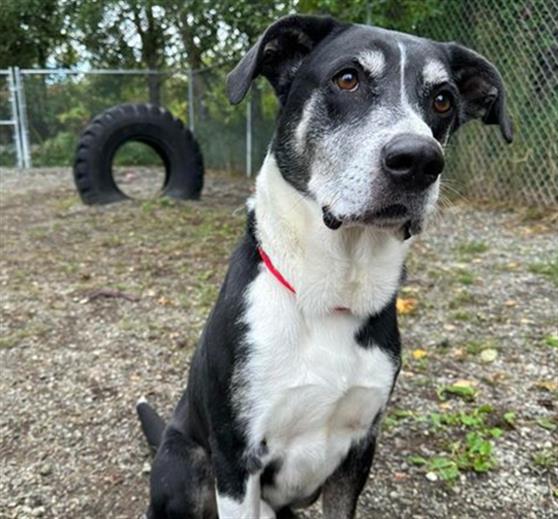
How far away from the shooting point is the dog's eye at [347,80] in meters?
1.81

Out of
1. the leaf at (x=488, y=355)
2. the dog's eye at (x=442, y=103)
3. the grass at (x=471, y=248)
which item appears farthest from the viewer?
the grass at (x=471, y=248)

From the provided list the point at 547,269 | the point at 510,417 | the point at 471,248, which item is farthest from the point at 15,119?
the point at 510,417

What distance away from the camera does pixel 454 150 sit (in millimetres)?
7594

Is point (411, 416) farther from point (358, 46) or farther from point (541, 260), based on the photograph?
point (541, 260)

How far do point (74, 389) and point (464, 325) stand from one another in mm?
2344

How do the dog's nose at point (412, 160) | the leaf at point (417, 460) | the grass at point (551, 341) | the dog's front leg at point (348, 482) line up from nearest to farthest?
1. the dog's nose at point (412, 160)
2. the dog's front leg at point (348, 482)
3. the leaf at point (417, 460)
4. the grass at point (551, 341)

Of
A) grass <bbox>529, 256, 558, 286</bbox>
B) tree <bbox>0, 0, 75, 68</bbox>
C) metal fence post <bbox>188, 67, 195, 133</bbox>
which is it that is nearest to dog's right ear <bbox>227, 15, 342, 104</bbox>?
grass <bbox>529, 256, 558, 286</bbox>

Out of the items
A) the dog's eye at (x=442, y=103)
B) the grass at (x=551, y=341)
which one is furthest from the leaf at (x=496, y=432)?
the dog's eye at (x=442, y=103)

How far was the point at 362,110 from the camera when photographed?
5.84 ft

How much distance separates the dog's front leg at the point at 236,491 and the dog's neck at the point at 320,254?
52cm

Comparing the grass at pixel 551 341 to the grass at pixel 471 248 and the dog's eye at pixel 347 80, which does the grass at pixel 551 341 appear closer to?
the grass at pixel 471 248

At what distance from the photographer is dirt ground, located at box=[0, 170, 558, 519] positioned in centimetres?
245

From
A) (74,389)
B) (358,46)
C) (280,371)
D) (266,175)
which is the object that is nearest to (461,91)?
(358,46)

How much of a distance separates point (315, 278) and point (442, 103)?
2.22ft
